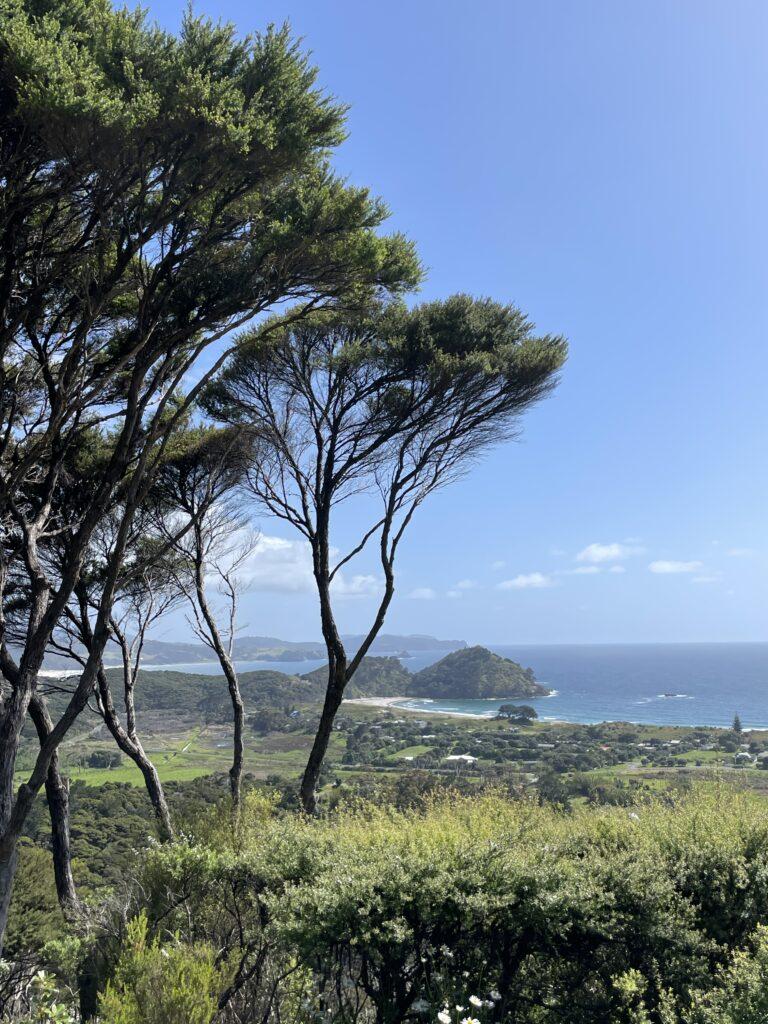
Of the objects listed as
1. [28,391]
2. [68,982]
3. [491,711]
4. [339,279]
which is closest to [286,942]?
[68,982]

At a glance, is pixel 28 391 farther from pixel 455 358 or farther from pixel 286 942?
pixel 286 942

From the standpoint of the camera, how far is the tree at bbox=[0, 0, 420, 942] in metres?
4.27

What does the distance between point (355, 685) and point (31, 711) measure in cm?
7538

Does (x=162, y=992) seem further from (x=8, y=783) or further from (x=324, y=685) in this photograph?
(x=324, y=685)

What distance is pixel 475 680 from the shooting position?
84.8 m

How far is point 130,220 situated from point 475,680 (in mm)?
84291

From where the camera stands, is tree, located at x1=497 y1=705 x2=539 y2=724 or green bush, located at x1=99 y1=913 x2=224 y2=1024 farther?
tree, located at x1=497 y1=705 x2=539 y2=724

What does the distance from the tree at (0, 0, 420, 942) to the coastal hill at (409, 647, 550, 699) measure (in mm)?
78038

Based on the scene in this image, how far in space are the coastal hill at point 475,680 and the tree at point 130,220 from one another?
78.0m

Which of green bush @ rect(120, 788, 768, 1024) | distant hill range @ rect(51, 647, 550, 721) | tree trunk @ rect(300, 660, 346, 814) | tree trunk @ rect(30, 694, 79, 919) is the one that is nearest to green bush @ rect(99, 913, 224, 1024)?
green bush @ rect(120, 788, 768, 1024)

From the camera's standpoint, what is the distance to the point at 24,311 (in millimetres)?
5113

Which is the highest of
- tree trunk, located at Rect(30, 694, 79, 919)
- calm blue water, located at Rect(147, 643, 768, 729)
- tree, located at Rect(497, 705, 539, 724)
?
tree trunk, located at Rect(30, 694, 79, 919)

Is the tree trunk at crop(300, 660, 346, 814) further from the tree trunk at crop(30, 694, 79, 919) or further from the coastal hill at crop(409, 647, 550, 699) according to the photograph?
the coastal hill at crop(409, 647, 550, 699)

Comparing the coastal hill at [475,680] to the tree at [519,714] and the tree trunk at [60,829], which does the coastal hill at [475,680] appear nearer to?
the tree at [519,714]
